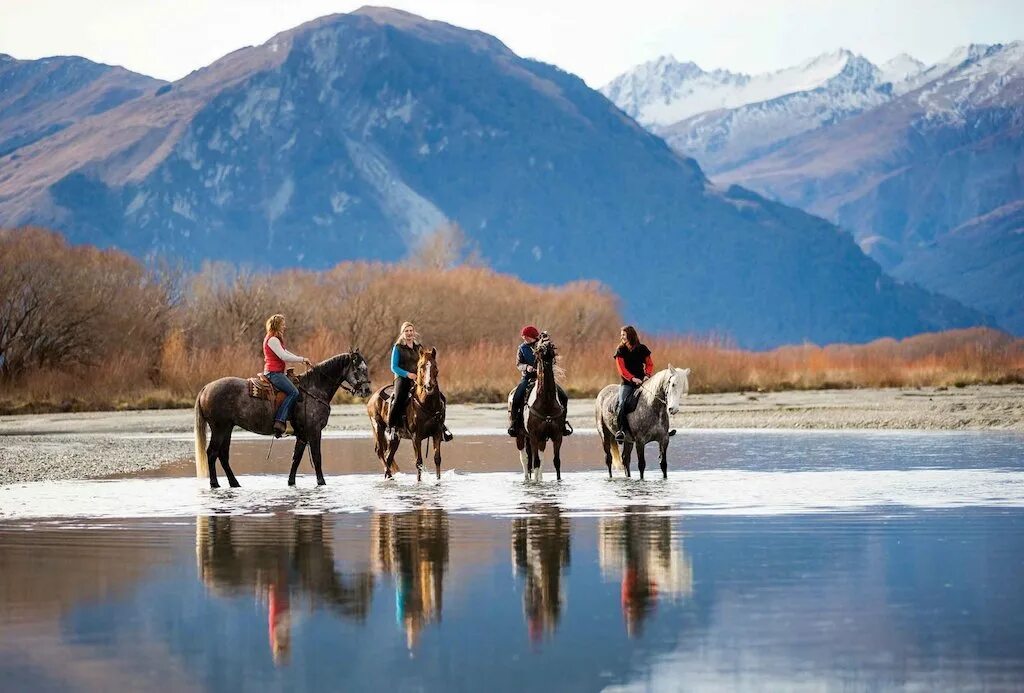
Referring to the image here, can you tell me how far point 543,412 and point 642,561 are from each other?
8620 millimetres

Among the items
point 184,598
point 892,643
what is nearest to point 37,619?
point 184,598

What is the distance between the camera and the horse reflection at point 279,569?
10.6 m

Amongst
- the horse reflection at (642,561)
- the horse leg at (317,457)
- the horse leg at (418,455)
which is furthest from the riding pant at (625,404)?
the horse reflection at (642,561)

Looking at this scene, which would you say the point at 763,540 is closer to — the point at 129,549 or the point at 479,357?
the point at 129,549

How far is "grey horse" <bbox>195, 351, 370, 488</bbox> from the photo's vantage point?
20.5 meters

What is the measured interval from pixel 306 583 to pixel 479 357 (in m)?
38.6

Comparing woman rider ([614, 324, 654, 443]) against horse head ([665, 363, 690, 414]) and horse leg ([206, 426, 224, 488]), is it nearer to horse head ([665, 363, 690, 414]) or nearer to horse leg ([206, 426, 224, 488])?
horse head ([665, 363, 690, 414])

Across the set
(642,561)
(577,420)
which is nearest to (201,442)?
(642,561)

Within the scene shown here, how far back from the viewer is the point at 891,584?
37.4ft

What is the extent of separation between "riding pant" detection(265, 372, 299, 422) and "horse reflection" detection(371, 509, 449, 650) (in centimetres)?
376

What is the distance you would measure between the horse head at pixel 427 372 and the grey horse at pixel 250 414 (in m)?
0.79

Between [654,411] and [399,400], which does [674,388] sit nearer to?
[654,411]

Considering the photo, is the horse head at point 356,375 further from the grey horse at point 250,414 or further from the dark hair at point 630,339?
the dark hair at point 630,339

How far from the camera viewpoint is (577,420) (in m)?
39.8
